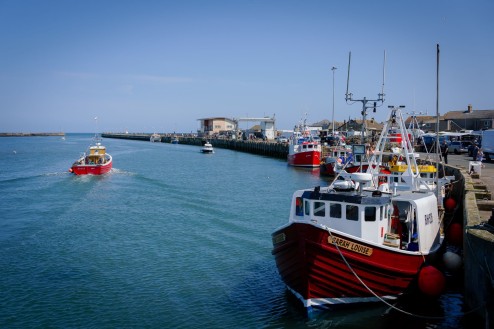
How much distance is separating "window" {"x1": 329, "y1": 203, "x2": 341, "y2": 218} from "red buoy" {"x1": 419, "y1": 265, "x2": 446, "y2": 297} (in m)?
3.22

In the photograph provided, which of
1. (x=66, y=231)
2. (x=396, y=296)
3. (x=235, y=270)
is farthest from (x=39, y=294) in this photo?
(x=396, y=296)

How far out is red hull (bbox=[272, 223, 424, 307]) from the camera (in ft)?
40.2

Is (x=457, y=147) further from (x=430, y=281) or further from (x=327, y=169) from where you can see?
(x=430, y=281)

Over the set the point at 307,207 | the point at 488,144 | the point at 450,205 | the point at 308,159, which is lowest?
the point at 450,205

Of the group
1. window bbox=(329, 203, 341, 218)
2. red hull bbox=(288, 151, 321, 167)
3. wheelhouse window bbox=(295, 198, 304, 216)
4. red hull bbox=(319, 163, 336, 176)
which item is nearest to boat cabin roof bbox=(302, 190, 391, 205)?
window bbox=(329, 203, 341, 218)

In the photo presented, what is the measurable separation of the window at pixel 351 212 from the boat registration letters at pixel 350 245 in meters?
0.94

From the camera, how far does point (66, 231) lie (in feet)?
75.4

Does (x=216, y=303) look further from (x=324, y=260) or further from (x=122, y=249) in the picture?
(x=122, y=249)

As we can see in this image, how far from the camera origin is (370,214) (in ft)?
42.2

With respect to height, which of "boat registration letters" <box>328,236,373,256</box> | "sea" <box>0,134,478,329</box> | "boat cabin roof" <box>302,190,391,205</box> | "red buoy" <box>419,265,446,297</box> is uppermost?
"boat cabin roof" <box>302,190,391,205</box>

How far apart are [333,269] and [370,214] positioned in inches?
77.8

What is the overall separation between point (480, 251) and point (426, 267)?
10.4 ft

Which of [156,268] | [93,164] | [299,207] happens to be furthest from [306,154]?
[299,207]

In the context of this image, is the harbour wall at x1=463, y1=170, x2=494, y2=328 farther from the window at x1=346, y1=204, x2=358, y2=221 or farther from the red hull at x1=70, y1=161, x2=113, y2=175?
the red hull at x1=70, y1=161, x2=113, y2=175
